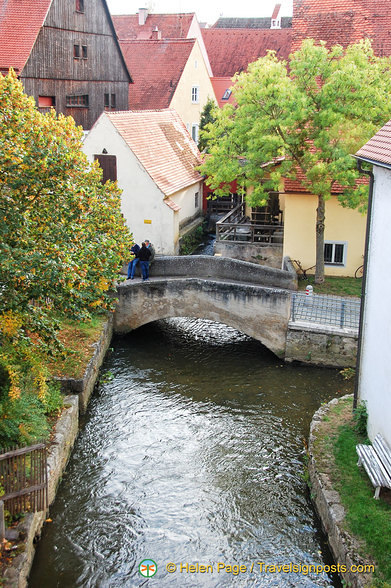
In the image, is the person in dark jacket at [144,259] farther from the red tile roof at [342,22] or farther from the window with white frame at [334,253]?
the red tile roof at [342,22]

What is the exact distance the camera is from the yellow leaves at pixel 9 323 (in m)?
11.1

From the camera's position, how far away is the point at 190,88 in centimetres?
4147

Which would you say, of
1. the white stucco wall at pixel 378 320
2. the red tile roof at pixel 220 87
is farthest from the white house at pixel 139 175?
the red tile roof at pixel 220 87

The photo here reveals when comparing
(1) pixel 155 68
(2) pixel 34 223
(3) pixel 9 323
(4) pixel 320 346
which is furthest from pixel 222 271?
(1) pixel 155 68

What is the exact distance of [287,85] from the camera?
1945cm

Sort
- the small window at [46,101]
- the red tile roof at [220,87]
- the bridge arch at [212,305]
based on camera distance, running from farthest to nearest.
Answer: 1. the red tile roof at [220,87]
2. the small window at [46,101]
3. the bridge arch at [212,305]

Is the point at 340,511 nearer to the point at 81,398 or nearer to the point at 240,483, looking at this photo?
the point at 240,483

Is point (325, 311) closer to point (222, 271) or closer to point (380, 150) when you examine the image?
point (222, 271)

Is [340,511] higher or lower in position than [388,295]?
lower

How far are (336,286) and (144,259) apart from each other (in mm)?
6913

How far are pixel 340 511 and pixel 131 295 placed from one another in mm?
11538

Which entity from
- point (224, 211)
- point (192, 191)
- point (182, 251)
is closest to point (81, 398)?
point (182, 251)

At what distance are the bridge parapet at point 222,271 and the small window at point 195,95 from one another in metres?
23.9

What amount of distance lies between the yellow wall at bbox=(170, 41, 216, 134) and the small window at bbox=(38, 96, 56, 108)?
11.3 m
